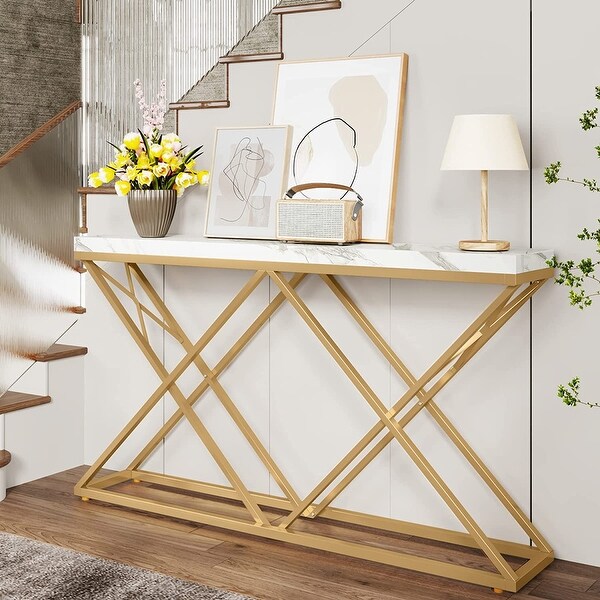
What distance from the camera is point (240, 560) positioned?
305cm

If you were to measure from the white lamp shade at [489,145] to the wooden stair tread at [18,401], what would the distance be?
79.2 inches

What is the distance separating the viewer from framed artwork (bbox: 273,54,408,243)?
10.4 ft

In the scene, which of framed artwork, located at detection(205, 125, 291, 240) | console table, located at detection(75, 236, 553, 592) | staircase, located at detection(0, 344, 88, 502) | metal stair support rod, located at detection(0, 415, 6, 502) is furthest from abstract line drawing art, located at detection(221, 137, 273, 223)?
metal stair support rod, located at detection(0, 415, 6, 502)

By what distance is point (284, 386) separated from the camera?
3537 mm

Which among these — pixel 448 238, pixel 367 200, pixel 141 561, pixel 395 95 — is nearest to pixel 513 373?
pixel 448 238

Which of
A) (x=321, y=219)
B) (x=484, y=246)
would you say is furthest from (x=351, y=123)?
(x=484, y=246)

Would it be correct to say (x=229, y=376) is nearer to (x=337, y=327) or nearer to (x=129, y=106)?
(x=337, y=327)

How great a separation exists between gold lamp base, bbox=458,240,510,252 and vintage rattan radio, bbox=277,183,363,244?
1.28 ft

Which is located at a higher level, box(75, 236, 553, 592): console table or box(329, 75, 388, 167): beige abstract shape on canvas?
box(329, 75, 388, 167): beige abstract shape on canvas

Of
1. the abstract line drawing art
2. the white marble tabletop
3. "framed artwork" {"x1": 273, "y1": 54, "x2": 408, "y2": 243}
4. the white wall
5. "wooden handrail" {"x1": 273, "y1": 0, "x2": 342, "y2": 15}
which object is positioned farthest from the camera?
the abstract line drawing art

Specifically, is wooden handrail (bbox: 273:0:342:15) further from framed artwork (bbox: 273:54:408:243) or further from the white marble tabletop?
the white marble tabletop

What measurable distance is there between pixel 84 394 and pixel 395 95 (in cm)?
191

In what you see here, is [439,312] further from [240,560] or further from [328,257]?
[240,560]

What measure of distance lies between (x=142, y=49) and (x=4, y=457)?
1709mm
